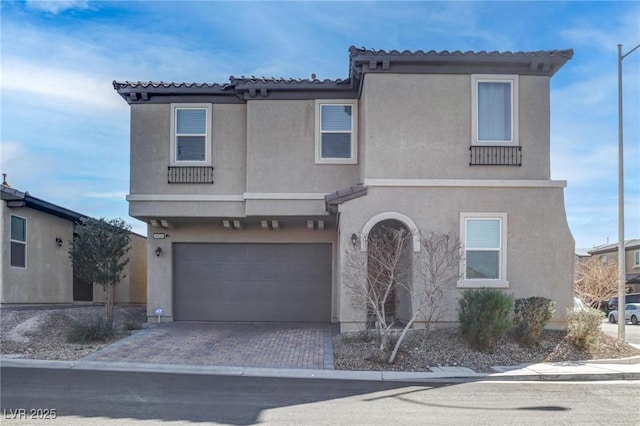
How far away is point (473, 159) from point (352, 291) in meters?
4.52

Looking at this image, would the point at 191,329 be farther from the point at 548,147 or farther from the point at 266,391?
the point at 548,147

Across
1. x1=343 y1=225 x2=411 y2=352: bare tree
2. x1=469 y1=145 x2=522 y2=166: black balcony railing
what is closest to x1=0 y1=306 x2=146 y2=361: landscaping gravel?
x1=343 y1=225 x2=411 y2=352: bare tree

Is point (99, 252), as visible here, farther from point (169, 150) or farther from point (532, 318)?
point (532, 318)

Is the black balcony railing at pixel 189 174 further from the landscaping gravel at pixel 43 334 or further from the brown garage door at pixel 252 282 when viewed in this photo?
the landscaping gravel at pixel 43 334

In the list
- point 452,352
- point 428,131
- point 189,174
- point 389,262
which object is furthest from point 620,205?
point 189,174

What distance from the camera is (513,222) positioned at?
1412cm

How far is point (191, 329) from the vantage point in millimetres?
15594

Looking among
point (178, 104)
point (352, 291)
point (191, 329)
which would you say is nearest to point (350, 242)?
point (352, 291)

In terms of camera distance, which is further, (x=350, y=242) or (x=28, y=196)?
(x=28, y=196)

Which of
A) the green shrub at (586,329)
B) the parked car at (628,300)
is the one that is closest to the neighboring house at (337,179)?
the green shrub at (586,329)

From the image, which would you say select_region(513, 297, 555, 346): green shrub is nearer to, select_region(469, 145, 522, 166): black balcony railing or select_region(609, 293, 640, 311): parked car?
select_region(469, 145, 522, 166): black balcony railing

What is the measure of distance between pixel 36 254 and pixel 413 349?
484 inches

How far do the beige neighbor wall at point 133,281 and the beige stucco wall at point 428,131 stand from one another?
11.9m

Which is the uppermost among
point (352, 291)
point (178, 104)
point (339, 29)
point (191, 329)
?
point (339, 29)
